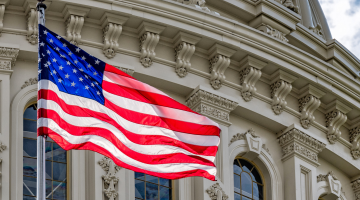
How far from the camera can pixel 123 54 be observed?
1065 inches

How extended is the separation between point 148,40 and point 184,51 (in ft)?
3.43

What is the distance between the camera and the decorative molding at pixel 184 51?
27641 millimetres

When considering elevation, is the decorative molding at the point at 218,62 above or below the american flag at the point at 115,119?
above

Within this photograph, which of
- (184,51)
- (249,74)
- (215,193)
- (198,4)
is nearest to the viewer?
(215,193)

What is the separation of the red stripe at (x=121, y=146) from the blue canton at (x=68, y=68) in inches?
26.8

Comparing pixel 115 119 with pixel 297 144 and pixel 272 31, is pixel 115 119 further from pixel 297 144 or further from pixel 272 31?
pixel 272 31

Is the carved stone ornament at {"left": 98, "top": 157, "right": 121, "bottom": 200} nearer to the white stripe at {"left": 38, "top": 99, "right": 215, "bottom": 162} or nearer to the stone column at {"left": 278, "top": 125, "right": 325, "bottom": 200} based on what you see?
the white stripe at {"left": 38, "top": 99, "right": 215, "bottom": 162}

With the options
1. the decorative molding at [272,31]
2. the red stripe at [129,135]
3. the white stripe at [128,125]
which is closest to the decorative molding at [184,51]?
the decorative molding at [272,31]

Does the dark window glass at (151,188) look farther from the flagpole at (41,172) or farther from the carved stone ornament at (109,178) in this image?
the flagpole at (41,172)

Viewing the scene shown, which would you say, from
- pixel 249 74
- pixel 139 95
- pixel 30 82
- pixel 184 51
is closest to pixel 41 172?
pixel 139 95

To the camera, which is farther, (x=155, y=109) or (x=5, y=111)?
(x=5, y=111)

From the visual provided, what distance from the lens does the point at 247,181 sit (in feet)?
94.3

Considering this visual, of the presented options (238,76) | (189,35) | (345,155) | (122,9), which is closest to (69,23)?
(122,9)

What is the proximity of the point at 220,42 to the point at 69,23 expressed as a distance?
403cm
